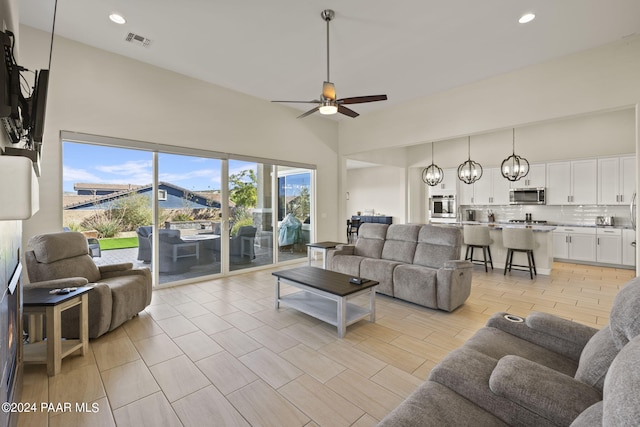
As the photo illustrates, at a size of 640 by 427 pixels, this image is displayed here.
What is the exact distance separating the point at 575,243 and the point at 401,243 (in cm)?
504

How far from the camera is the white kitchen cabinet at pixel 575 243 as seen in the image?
642 cm

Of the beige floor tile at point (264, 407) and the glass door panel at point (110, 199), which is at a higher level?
the glass door panel at point (110, 199)

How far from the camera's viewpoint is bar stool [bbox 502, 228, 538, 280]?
5.27 meters

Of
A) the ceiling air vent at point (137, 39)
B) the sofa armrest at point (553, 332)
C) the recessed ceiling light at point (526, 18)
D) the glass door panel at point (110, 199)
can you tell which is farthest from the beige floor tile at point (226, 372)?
the recessed ceiling light at point (526, 18)

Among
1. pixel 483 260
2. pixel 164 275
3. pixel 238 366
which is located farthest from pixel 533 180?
pixel 164 275

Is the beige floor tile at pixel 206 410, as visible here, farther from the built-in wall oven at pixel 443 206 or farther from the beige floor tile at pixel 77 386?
the built-in wall oven at pixel 443 206

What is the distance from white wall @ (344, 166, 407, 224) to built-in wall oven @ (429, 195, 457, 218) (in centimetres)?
166

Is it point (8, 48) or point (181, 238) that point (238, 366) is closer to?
point (8, 48)

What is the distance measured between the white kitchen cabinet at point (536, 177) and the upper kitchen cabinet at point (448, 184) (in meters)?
1.60

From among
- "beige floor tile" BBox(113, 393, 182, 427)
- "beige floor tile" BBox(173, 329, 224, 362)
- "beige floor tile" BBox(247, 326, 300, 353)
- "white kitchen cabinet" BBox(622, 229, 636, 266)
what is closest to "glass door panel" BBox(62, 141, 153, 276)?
"beige floor tile" BBox(173, 329, 224, 362)

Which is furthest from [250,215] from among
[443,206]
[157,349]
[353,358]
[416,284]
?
[443,206]

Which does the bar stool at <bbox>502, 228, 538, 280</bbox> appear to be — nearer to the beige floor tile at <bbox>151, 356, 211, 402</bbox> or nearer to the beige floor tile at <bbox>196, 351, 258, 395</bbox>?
the beige floor tile at <bbox>196, 351, 258, 395</bbox>

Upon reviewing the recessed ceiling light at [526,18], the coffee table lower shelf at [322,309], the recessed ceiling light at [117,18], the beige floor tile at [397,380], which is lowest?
the beige floor tile at [397,380]

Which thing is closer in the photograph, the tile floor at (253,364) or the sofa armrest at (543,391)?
the sofa armrest at (543,391)
